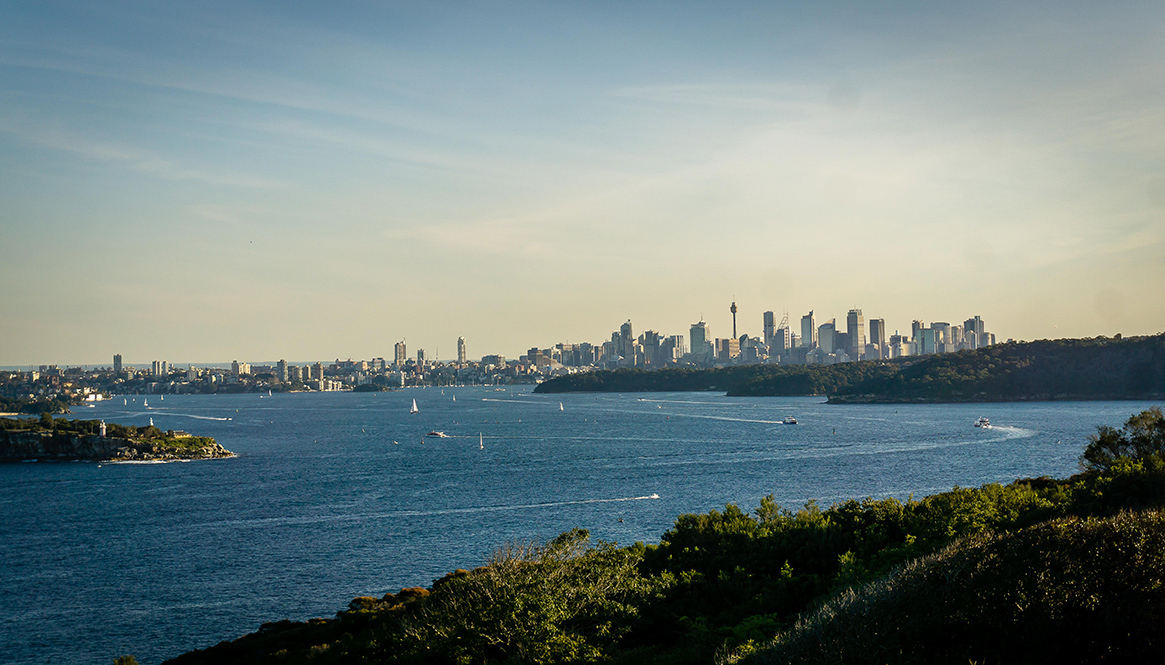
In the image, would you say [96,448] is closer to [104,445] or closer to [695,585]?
[104,445]

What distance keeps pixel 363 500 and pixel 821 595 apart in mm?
49749

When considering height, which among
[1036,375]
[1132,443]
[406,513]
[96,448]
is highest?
[1132,443]

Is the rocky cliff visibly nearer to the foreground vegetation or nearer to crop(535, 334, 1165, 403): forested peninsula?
the foreground vegetation

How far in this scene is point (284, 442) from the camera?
114 meters

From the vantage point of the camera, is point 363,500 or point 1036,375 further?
point 1036,375

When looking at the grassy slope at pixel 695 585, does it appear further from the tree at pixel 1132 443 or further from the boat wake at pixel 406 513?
the boat wake at pixel 406 513

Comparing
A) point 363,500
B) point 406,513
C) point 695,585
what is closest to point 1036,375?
point 363,500

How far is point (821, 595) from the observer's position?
20.7 metres

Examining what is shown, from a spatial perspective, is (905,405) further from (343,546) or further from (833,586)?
(833,586)

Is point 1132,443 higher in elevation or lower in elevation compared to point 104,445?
higher

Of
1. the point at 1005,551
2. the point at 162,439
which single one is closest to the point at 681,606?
the point at 1005,551

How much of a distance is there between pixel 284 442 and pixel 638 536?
269 feet

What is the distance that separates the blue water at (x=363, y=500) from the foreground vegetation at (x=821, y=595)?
912 centimetres

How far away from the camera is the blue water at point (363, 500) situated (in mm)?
37875
